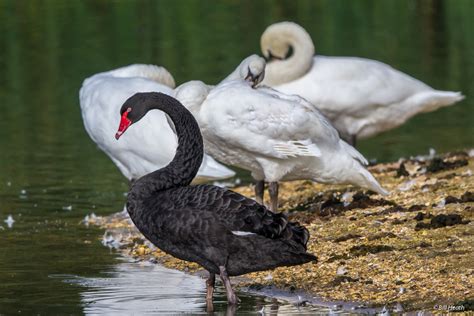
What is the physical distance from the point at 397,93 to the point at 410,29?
17.4 metres

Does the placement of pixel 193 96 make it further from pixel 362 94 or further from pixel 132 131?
pixel 362 94

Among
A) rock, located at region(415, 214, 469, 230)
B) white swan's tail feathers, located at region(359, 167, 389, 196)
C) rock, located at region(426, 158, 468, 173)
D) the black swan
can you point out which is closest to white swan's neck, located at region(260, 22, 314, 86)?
rock, located at region(426, 158, 468, 173)

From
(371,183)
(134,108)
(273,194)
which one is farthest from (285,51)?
(134,108)

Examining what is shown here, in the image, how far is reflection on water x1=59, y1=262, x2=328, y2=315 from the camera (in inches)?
370

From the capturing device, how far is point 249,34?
103 ft

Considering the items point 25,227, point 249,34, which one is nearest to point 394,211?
point 25,227

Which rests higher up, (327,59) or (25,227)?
(327,59)

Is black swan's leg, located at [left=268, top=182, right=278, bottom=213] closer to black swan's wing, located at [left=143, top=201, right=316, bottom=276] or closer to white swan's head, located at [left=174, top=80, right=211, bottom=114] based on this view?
white swan's head, located at [left=174, top=80, right=211, bottom=114]

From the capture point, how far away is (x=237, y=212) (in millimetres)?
9180

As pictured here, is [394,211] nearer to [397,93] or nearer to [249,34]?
[397,93]

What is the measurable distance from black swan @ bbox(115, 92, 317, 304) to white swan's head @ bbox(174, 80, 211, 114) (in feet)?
6.92

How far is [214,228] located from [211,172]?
3672 millimetres

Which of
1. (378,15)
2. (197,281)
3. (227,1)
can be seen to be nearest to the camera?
(197,281)

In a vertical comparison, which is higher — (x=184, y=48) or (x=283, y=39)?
(x=283, y=39)
